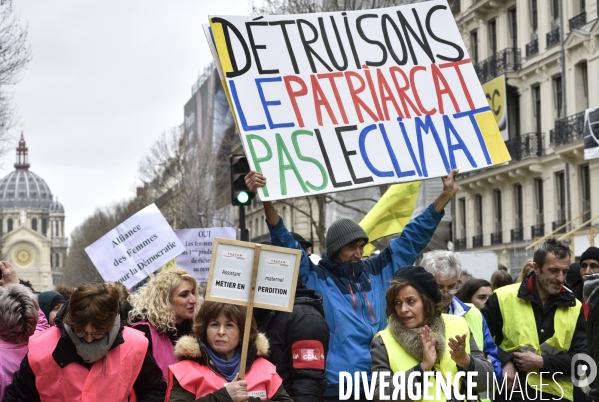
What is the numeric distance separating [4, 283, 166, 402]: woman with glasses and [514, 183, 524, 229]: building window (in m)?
32.0

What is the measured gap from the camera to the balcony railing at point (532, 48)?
116ft

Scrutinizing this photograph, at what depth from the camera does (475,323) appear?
22.3 feet

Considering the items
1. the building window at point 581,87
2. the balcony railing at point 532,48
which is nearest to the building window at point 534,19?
the balcony railing at point 532,48

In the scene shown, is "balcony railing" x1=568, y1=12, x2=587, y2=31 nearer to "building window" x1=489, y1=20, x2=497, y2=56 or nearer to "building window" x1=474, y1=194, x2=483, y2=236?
"building window" x1=489, y1=20, x2=497, y2=56

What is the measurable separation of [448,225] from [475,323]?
501 inches

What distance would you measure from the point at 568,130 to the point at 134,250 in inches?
866

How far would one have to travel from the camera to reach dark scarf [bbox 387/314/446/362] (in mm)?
5680

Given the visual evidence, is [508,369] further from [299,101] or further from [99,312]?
[99,312]

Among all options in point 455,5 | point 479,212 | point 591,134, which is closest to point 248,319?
point 591,134

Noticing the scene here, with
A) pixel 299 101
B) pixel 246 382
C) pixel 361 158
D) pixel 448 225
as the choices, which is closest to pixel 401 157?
pixel 361 158

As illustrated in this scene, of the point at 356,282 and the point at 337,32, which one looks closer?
the point at 356,282

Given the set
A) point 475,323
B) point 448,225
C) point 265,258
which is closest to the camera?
point 265,258

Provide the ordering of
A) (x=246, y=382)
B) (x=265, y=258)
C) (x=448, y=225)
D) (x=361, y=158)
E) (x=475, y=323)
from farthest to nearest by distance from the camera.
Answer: (x=448, y=225) → (x=361, y=158) → (x=475, y=323) → (x=265, y=258) → (x=246, y=382)

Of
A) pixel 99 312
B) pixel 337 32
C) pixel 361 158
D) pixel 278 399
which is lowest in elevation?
pixel 278 399
